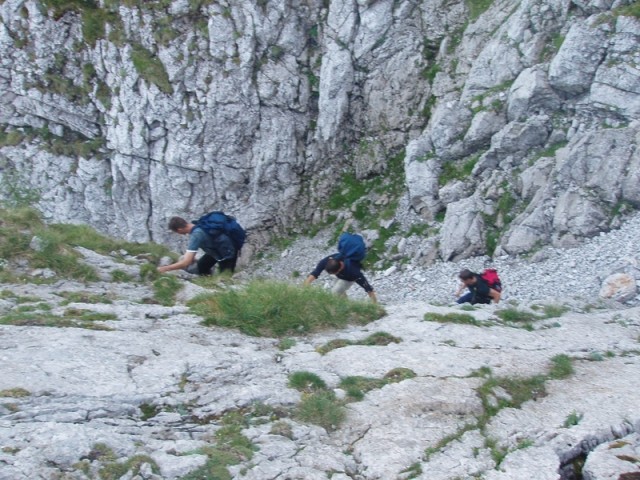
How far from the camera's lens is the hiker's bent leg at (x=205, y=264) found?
578 inches

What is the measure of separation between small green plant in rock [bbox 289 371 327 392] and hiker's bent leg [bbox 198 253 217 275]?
626cm

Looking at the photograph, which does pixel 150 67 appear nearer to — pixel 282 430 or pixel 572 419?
pixel 282 430

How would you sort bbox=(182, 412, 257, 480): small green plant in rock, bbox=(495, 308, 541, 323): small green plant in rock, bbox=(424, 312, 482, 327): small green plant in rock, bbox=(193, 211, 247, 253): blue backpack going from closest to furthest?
bbox=(182, 412, 257, 480): small green plant in rock < bbox=(424, 312, 482, 327): small green plant in rock < bbox=(495, 308, 541, 323): small green plant in rock < bbox=(193, 211, 247, 253): blue backpack

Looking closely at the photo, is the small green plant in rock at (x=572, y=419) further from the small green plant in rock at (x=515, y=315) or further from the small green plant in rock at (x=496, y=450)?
the small green plant in rock at (x=515, y=315)

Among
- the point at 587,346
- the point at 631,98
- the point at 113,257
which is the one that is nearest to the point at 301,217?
the point at 631,98

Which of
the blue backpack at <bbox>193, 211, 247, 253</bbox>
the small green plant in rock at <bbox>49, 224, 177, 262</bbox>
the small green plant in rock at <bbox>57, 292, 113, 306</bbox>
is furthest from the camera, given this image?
the small green plant in rock at <bbox>49, 224, 177, 262</bbox>

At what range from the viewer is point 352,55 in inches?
1382

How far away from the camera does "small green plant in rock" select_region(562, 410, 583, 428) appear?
8.12 metres

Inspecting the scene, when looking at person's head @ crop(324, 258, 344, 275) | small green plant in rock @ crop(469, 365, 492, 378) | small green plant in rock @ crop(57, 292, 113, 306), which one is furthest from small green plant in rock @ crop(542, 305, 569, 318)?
small green plant in rock @ crop(57, 292, 113, 306)

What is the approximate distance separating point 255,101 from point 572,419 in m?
30.4

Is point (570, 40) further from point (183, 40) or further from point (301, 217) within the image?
point (183, 40)

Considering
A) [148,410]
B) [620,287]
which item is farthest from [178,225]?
[620,287]

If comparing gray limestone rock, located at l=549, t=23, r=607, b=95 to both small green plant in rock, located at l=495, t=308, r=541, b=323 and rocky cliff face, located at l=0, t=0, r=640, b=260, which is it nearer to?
rocky cliff face, located at l=0, t=0, r=640, b=260

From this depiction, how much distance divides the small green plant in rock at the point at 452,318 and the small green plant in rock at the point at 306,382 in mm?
3454
